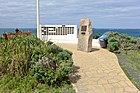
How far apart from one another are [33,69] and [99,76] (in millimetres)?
1959

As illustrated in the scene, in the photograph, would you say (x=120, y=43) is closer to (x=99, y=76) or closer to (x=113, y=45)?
(x=113, y=45)

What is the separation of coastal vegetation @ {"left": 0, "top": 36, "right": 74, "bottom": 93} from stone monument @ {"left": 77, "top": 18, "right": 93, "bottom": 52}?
303 centimetres

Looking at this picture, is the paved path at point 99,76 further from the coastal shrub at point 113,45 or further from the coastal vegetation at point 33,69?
the coastal shrub at point 113,45

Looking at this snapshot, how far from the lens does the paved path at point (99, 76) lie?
22.2ft

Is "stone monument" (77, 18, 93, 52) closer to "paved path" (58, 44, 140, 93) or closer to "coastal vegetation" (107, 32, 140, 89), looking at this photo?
"paved path" (58, 44, 140, 93)

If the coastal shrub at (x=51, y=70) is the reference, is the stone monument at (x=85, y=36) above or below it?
above

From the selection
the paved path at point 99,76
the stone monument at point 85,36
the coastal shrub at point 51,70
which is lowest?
the paved path at point 99,76

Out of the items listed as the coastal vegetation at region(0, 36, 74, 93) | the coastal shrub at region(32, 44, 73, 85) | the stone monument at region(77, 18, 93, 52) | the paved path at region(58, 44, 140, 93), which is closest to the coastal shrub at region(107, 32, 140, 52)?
the stone monument at region(77, 18, 93, 52)

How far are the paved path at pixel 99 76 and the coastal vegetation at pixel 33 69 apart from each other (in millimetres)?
444

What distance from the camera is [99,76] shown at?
7738 mm

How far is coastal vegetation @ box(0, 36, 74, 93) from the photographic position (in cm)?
680

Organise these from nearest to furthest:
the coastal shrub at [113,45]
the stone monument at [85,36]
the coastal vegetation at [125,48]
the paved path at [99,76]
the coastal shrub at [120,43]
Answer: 1. the paved path at [99,76]
2. the coastal vegetation at [125,48]
3. the stone monument at [85,36]
4. the coastal shrub at [113,45]
5. the coastal shrub at [120,43]

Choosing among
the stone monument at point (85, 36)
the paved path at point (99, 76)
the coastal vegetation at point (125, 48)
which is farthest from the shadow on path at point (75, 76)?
the stone monument at point (85, 36)

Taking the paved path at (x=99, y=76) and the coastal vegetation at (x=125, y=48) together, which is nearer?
the paved path at (x=99, y=76)
